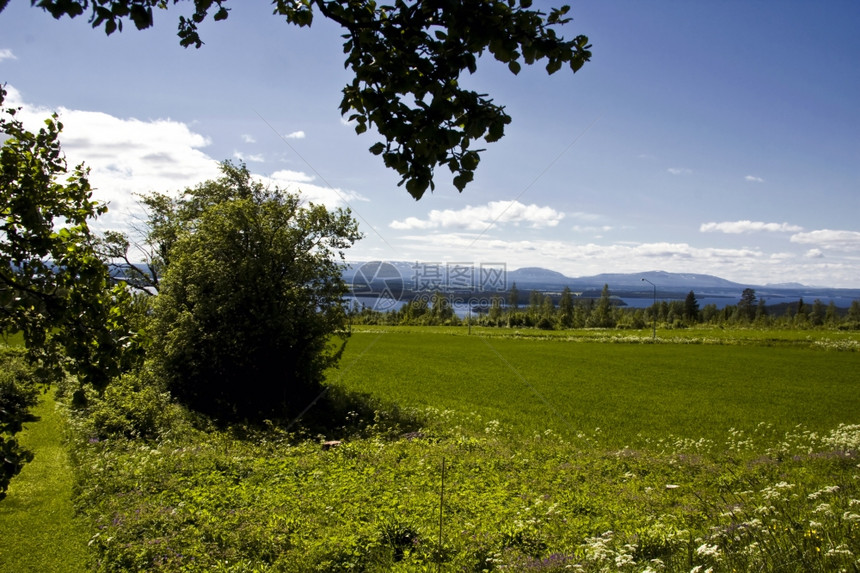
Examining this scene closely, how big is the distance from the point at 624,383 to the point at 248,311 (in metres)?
20.3

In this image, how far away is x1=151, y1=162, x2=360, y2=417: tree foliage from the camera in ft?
50.2

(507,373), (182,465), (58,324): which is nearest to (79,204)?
(58,324)

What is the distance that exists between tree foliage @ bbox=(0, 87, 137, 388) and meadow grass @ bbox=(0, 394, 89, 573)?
288cm

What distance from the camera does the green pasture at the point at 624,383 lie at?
17266mm

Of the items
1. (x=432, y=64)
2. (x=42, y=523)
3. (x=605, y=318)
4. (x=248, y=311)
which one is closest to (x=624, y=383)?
(x=248, y=311)

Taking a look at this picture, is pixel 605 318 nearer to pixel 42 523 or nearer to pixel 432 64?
pixel 42 523

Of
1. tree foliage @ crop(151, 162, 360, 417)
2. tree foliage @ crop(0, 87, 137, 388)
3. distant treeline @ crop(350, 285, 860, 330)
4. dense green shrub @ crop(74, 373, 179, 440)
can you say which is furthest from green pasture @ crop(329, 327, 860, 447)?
distant treeline @ crop(350, 285, 860, 330)

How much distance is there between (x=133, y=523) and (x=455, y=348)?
36914mm

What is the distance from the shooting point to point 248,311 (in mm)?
15578

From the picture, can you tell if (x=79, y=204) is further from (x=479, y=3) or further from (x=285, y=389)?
(x=285, y=389)

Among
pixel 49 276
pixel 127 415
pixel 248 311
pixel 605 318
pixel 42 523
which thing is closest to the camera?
pixel 49 276

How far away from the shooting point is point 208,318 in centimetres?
1549

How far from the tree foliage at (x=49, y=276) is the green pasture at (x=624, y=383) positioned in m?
12.9

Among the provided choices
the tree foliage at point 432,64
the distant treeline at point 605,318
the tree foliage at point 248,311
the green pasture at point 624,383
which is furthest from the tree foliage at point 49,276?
the distant treeline at point 605,318
